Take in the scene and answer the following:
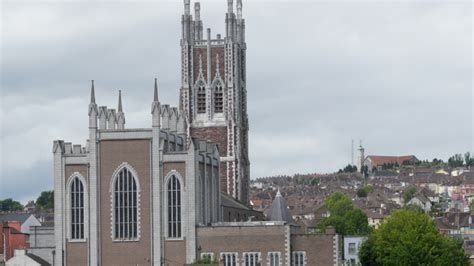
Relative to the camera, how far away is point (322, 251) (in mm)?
109625

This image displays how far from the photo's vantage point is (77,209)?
111 meters

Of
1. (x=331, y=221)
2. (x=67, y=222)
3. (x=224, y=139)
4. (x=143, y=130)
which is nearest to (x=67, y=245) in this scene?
(x=67, y=222)

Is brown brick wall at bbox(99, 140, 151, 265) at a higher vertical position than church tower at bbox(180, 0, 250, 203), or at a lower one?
lower

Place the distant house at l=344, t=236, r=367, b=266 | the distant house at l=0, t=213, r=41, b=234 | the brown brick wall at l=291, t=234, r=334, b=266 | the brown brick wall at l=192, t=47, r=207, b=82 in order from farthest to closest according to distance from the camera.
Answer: the distant house at l=0, t=213, r=41, b=234 < the distant house at l=344, t=236, r=367, b=266 < the brown brick wall at l=192, t=47, r=207, b=82 < the brown brick wall at l=291, t=234, r=334, b=266

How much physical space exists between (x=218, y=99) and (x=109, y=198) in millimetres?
30276

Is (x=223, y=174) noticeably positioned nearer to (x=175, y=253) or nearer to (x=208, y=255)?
(x=175, y=253)

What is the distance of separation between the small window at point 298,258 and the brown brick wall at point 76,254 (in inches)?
544

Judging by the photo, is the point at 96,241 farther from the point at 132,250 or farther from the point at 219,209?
the point at 219,209

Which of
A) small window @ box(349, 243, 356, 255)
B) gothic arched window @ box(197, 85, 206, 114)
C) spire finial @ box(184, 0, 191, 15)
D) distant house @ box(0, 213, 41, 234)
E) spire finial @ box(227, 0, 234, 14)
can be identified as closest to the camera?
gothic arched window @ box(197, 85, 206, 114)

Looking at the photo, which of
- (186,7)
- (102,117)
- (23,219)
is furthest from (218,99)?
(102,117)

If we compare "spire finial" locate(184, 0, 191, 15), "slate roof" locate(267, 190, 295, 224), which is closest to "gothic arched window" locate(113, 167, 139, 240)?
"slate roof" locate(267, 190, 295, 224)

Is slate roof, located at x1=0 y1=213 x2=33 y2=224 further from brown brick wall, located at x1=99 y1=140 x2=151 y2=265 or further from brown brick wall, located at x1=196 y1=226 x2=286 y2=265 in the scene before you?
brown brick wall, located at x1=196 y1=226 x2=286 y2=265

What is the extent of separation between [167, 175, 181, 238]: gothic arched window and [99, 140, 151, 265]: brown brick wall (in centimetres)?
140

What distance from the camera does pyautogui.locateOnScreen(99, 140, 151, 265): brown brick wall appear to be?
10988 centimetres
